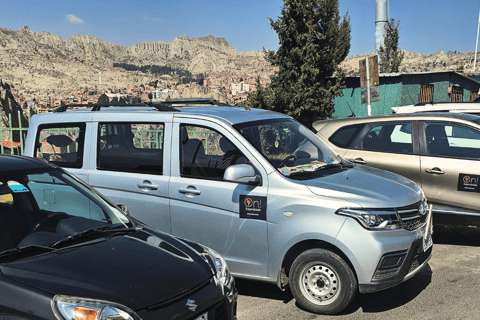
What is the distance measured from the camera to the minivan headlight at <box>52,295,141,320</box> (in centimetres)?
220

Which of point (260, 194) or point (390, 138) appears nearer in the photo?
point (260, 194)

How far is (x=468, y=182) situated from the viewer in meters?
5.51

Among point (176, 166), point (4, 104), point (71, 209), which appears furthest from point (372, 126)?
point (4, 104)

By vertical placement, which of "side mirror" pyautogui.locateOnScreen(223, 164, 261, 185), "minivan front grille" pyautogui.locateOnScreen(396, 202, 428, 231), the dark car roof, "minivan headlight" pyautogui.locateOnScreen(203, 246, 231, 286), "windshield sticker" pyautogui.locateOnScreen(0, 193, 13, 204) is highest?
the dark car roof

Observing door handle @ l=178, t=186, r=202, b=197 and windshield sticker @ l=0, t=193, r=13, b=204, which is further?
door handle @ l=178, t=186, r=202, b=197

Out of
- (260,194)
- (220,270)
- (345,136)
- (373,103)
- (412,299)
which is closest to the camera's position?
(220,270)

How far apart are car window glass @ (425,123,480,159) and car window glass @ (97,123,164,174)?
3.63 m

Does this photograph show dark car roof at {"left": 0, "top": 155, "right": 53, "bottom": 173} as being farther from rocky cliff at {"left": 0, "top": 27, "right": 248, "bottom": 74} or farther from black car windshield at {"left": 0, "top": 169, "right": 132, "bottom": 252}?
rocky cliff at {"left": 0, "top": 27, "right": 248, "bottom": 74}

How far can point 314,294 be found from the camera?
12.8 ft

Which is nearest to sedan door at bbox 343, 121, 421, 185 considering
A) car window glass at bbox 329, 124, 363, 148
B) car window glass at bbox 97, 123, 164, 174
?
car window glass at bbox 329, 124, 363, 148

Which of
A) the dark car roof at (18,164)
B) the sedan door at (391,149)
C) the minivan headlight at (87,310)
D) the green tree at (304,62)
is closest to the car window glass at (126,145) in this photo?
the dark car roof at (18,164)

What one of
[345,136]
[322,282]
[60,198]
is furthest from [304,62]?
[60,198]

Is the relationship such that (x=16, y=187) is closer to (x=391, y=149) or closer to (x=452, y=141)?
(x=391, y=149)

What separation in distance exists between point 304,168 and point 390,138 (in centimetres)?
254
